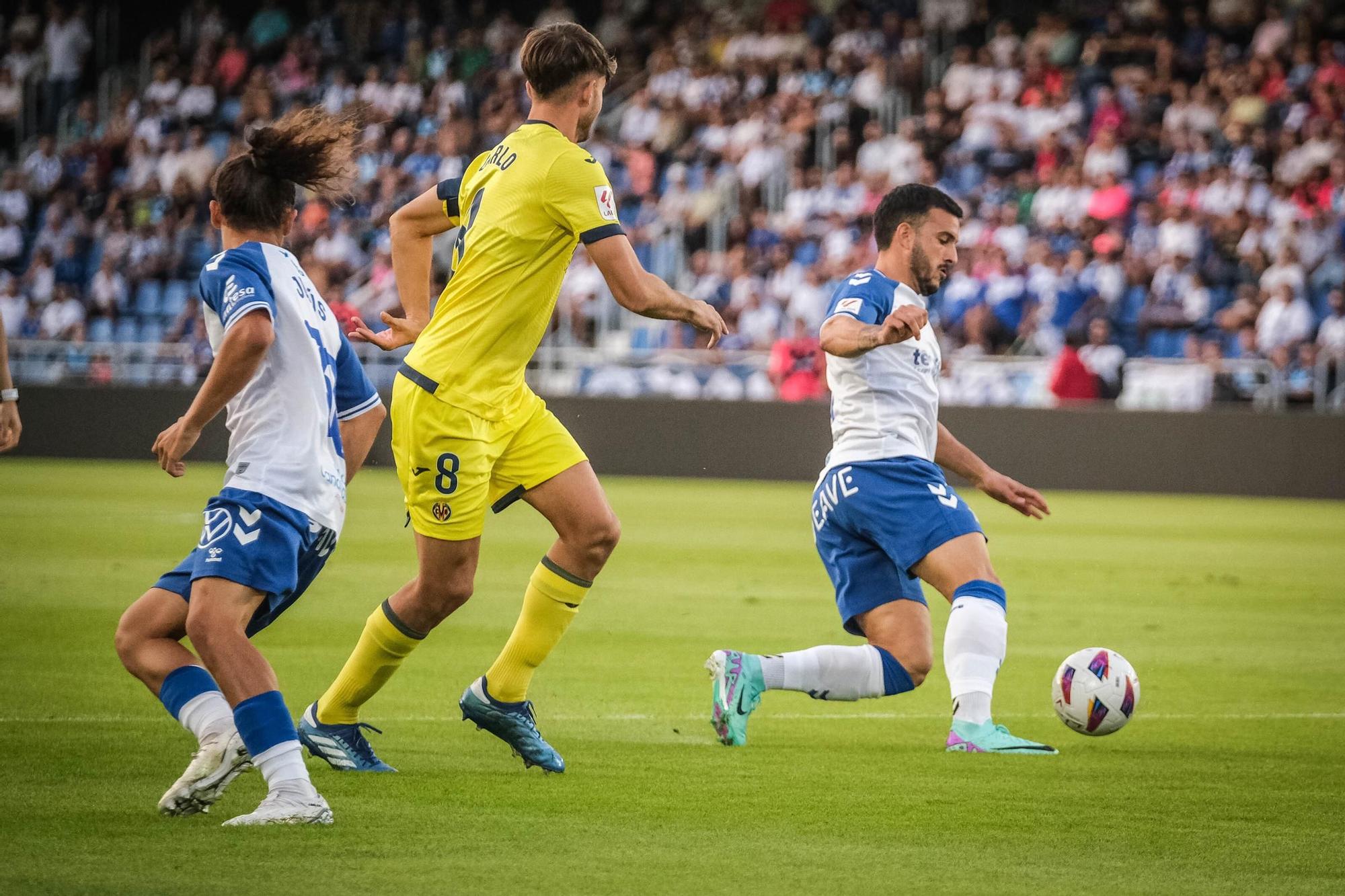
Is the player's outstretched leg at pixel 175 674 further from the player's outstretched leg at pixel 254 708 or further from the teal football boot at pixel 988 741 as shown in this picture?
the teal football boot at pixel 988 741

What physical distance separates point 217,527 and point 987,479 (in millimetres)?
2935

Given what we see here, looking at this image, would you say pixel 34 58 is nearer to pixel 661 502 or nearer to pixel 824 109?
pixel 824 109

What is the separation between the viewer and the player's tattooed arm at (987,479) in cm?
665

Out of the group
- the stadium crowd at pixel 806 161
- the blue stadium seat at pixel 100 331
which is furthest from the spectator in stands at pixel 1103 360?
the blue stadium seat at pixel 100 331

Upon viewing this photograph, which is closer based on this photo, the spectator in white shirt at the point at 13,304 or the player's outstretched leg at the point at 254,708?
the player's outstretched leg at the point at 254,708

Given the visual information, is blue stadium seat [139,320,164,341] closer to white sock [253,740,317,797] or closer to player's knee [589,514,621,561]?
player's knee [589,514,621,561]

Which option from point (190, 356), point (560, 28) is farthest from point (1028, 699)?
point (190, 356)

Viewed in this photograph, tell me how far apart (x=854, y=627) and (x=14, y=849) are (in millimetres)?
3180

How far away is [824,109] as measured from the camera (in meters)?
26.7

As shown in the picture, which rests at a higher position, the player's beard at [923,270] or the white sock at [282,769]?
the player's beard at [923,270]

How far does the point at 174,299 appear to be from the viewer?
27531mm

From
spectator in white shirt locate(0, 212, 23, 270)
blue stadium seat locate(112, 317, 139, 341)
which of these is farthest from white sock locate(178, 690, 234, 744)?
spectator in white shirt locate(0, 212, 23, 270)

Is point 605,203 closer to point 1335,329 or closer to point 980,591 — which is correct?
point 980,591

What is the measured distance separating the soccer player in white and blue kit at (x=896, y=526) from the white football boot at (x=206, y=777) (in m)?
1.95
